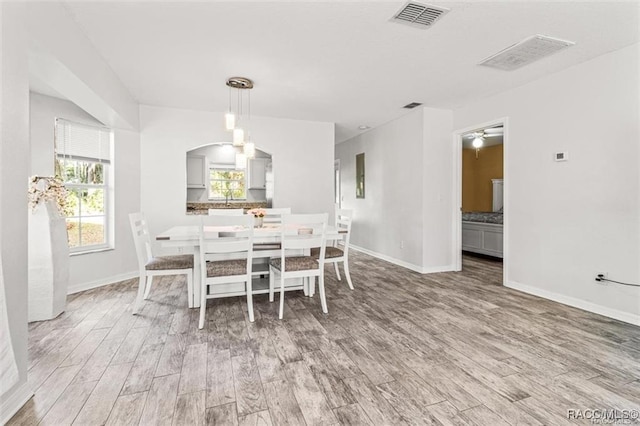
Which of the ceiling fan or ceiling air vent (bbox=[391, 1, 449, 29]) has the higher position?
ceiling air vent (bbox=[391, 1, 449, 29])

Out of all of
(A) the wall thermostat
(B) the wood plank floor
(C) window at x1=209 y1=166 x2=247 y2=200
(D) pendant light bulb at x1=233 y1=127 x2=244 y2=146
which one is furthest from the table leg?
(A) the wall thermostat

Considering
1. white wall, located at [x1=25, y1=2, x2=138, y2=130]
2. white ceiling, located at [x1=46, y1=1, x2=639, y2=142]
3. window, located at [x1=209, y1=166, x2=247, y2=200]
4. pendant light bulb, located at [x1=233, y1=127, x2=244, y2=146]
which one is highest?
white ceiling, located at [x1=46, y1=1, x2=639, y2=142]

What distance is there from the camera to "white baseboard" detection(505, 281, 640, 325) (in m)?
2.81

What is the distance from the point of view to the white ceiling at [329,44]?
7.51ft

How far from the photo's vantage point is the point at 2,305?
1354 mm

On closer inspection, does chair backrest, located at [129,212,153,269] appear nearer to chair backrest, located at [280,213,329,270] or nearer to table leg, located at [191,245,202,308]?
table leg, located at [191,245,202,308]

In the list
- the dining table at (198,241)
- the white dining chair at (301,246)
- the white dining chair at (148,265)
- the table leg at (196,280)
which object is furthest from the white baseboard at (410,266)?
the white dining chair at (148,265)

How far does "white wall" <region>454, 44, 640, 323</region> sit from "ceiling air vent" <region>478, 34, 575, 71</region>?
57 centimetres

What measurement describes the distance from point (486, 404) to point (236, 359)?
5.08 ft

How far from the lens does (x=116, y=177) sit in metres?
4.23

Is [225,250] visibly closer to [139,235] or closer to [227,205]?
[139,235]

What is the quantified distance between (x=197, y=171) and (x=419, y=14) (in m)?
4.33

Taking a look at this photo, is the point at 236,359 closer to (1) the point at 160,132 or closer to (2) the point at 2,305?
(2) the point at 2,305

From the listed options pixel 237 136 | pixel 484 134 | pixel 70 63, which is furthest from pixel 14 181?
pixel 484 134
